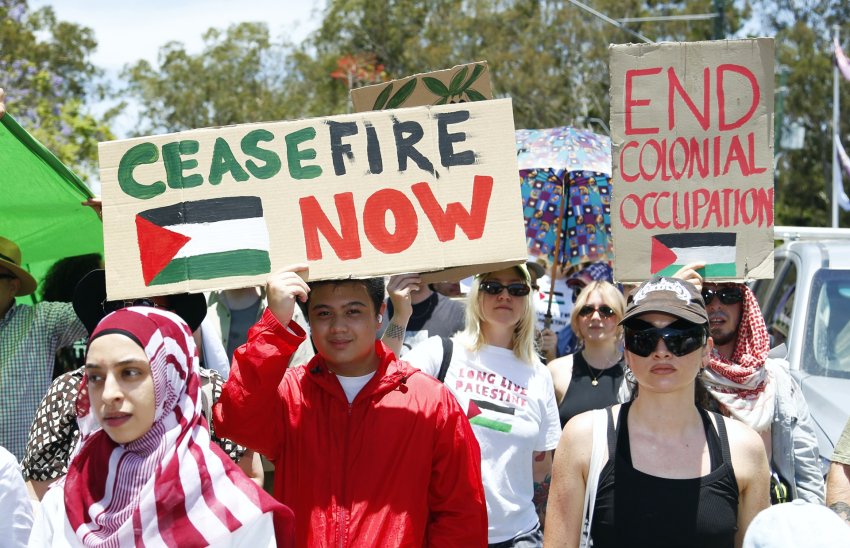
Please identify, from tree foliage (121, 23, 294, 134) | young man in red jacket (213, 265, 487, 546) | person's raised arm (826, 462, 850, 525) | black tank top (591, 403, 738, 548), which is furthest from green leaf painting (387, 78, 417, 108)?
tree foliage (121, 23, 294, 134)

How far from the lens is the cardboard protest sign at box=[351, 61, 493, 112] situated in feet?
13.3

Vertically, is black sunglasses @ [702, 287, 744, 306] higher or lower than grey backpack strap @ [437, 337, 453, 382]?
higher

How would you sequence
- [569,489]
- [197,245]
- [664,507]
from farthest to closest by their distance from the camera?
[197,245] → [569,489] → [664,507]

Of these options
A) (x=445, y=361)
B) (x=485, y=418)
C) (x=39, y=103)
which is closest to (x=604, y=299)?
(x=445, y=361)

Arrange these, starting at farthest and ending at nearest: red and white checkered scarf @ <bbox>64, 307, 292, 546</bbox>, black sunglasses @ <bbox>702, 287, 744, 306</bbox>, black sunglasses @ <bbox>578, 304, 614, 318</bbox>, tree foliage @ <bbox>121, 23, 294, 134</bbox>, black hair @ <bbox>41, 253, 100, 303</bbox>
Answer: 1. tree foliage @ <bbox>121, 23, 294, 134</bbox>
2. black sunglasses @ <bbox>578, 304, 614, 318</bbox>
3. black hair @ <bbox>41, 253, 100, 303</bbox>
4. black sunglasses @ <bbox>702, 287, 744, 306</bbox>
5. red and white checkered scarf @ <bbox>64, 307, 292, 546</bbox>

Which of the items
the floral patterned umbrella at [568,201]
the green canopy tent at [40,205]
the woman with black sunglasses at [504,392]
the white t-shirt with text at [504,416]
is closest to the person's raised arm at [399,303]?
the woman with black sunglasses at [504,392]

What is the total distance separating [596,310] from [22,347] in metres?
2.92

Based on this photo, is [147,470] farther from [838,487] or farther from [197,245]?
[838,487]

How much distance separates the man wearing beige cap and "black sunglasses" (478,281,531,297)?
1803 mm

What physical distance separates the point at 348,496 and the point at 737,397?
5.66 ft

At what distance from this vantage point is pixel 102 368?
2.73m

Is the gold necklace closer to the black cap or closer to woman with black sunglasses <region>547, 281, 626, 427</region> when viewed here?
woman with black sunglasses <region>547, 281, 626, 427</region>

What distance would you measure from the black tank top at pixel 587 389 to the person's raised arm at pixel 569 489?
194cm

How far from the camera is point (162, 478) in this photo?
8.84 feet
